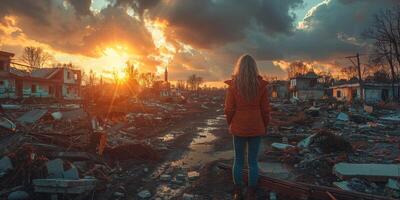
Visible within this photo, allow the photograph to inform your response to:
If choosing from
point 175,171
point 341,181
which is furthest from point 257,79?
point 175,171

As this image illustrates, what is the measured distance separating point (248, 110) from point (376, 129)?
14.0 metres

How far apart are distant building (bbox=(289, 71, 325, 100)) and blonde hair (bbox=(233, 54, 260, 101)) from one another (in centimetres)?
6528

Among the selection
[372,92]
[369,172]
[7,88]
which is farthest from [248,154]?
[372,92]

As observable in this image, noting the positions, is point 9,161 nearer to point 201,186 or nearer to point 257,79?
point 201,186

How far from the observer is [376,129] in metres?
15.6

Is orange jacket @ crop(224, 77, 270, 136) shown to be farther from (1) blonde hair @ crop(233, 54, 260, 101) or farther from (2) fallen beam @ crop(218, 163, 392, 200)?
(2) fallen beam @ crop(218, 163, 392, 200)

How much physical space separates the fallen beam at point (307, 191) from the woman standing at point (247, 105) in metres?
1.09

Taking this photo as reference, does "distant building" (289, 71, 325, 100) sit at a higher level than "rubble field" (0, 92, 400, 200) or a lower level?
higher

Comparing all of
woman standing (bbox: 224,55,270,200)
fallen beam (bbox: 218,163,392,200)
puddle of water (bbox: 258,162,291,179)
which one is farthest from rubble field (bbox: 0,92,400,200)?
woman standing (bbox: 224,55,270,200)

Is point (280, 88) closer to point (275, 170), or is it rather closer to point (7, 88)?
point (7, 88)

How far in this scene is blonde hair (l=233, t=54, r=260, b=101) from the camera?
432cm

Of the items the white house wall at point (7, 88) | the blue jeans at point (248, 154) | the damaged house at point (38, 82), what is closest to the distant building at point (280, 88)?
the damaged house at point (38, 82)

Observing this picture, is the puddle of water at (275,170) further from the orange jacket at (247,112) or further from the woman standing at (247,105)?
the orange jacket at (247,112)

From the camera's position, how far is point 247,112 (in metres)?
4.37
